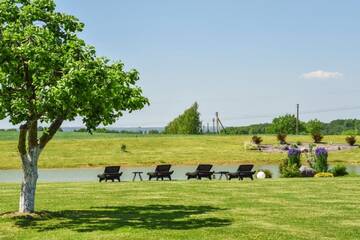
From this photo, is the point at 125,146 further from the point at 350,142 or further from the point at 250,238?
the point at 250,238

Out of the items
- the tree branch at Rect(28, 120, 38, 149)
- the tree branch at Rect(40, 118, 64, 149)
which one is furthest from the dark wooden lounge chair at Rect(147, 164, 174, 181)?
the tree branch at Rect(28, 120, 38, 149)

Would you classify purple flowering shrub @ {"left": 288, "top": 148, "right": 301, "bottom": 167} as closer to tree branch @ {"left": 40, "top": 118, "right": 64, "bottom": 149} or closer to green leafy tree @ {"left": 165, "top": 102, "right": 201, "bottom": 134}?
tree branch @ {"left": 40, "top": 118, "right": 64, "bottom": 149}

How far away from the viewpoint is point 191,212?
17.4 meters

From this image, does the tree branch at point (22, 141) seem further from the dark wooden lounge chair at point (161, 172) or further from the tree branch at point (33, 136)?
the dark wooden lounge chair at point (161, 172)

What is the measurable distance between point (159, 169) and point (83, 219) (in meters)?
16.5

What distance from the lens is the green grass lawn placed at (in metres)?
14.0

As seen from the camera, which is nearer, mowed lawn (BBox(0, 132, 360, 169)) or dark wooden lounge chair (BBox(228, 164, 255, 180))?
dark wooden lounge chair (BBox(228, 164, 255, 180))

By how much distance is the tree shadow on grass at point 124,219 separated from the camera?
14994 millimetres

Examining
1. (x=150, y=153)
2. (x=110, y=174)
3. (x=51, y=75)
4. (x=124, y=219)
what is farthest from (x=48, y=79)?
(x=150, y=153)

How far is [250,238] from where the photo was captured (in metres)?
13.2

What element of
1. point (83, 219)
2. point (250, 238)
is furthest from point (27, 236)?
point (250, 238)

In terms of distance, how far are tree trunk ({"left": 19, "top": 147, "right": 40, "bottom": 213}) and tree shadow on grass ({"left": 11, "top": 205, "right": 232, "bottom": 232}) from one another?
17.7 inches

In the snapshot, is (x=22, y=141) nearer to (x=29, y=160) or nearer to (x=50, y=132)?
(x=29, y=160)

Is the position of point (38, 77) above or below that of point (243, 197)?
above
